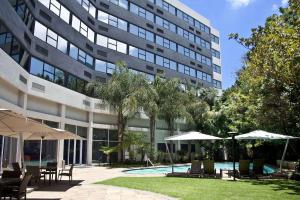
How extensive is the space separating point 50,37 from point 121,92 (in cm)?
717

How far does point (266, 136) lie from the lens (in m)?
18.9

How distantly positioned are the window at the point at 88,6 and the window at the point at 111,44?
93.1 inches

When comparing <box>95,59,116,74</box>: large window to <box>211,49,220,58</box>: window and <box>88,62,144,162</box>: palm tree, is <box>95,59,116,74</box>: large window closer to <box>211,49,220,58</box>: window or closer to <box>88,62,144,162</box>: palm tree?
<box>88,62,144,162</box>: palm tree

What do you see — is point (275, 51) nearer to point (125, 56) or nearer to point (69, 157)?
point (69, 157)

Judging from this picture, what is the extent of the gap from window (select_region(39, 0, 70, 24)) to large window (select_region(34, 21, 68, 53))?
1.79 meters

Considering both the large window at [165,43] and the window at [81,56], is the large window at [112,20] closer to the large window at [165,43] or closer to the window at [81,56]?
the window at [81,56]

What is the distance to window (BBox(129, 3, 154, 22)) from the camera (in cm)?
3873

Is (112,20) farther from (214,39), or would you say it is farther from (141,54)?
(214,39)

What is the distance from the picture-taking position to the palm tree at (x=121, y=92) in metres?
27.3

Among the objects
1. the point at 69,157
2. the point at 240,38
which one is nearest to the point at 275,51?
the point at 240,38

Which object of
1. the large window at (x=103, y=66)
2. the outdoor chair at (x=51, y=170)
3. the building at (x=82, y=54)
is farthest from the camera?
the large window at (x=103, y=66)

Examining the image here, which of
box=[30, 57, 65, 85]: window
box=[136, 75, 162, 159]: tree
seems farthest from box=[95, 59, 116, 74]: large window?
box=[30, 57, 65, 85]: window

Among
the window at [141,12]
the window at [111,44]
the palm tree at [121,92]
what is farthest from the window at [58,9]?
the window at [141,12]

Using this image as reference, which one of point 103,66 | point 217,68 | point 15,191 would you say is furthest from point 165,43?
point 15,191
